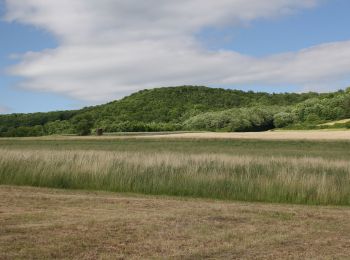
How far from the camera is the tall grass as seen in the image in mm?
14711

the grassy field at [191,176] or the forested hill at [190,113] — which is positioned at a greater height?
the forested hill at [190,113]

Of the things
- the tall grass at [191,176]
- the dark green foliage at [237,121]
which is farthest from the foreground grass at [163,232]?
the dark green foliage at [237,121]

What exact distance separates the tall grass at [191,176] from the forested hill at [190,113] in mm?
65581

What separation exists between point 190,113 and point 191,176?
116 m

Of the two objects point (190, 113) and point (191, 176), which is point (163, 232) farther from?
point (190, 113)

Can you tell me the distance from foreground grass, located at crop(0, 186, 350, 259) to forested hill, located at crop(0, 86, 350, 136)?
73708 mm

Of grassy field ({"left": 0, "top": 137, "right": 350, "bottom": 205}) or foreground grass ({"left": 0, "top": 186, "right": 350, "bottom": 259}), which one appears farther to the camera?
grassy field ({"left": 0, "top": 137, "right": 350, "bottom": 205})

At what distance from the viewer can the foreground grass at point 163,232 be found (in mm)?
6844

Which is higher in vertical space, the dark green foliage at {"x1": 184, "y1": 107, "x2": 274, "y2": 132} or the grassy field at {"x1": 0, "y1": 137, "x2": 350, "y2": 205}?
the dark green foliage at {"x1": 184, "y1": 107, "x2": 274, "y2": 132}

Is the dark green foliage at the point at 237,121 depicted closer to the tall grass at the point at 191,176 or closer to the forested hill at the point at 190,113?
the forested hill at the point at 190,113

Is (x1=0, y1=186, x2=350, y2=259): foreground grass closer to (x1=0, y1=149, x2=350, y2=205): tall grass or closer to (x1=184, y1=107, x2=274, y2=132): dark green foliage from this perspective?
(x1=0, y1=149, x2=350, y2=205): tall grass

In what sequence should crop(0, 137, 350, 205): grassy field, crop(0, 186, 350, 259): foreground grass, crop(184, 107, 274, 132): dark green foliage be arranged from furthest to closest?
crop(184, 107, 274, 132): dark green foliage → crop(0, 137, 350, 205): grassy field → crop(0, 186, 350, 259): foreground grass

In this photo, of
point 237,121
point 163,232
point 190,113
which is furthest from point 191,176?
point 190,113

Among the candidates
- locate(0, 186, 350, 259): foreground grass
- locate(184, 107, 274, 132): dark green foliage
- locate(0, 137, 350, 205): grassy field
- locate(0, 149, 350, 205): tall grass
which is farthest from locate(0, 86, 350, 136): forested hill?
locate(0, 186, 350, 259): foreground grass
